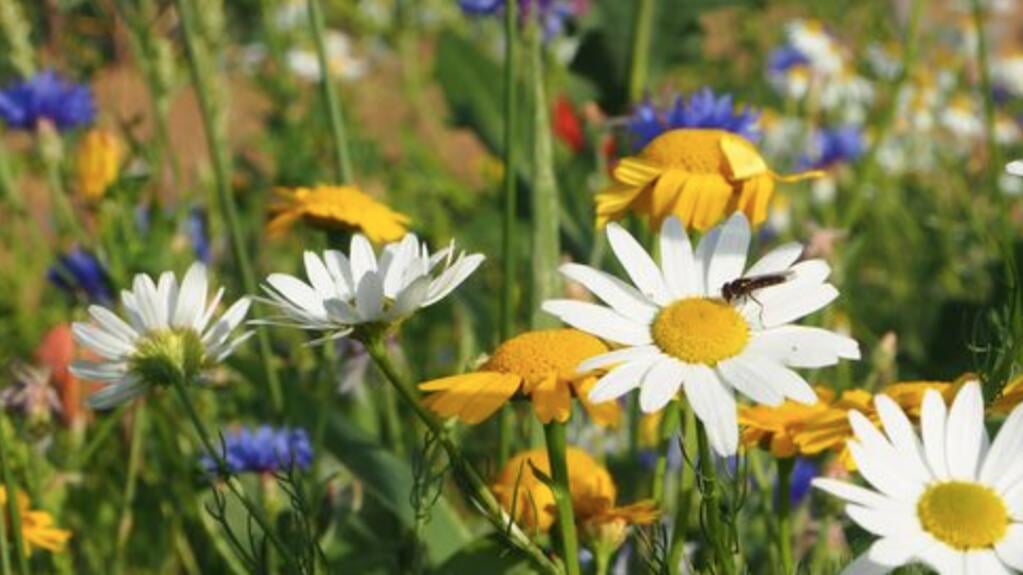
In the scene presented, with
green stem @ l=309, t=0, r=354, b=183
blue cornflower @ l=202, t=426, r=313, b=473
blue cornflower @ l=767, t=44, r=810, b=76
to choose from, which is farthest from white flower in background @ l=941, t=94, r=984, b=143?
blue cornflower @ l=202, t=426, r=313, b=473

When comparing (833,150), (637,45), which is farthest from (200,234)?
(833,150)

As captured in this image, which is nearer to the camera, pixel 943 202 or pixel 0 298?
pixel 0 298

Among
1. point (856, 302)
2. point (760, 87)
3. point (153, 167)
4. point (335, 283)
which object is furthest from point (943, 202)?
point (335, 283)

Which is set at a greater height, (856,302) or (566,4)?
(566,4)

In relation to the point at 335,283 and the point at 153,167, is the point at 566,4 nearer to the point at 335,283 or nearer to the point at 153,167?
the point at 153,167

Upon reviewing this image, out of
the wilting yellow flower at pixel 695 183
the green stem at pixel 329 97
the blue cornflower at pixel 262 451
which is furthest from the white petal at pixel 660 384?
the green stem at pixel 329 97

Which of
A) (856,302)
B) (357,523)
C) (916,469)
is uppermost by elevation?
(916,469)

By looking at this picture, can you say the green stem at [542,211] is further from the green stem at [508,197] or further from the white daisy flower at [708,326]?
the white daisy flower at [708,326]
